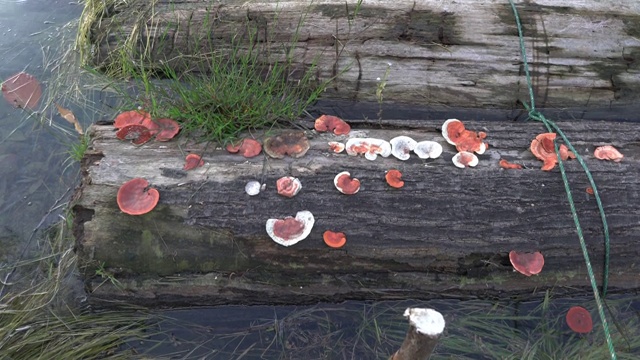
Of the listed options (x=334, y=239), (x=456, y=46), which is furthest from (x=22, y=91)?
(x=456, y=46)

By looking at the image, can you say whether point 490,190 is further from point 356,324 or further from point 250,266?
point 250,266

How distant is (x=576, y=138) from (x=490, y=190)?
0.68m

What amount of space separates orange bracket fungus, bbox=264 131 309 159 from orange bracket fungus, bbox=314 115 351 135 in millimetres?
136

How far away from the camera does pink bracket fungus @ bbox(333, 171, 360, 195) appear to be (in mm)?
2520

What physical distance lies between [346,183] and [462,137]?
0.70m

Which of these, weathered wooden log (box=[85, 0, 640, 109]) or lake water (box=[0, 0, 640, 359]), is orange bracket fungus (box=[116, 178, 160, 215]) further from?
weathered wooden log (box=[85, 0, 640, 109])

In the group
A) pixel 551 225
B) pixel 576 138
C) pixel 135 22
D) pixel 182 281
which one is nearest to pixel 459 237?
pixel 551 225

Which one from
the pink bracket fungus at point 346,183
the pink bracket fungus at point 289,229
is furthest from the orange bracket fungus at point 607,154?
the pink bracket fungus at point 289,229

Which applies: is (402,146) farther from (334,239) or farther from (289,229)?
(289,229)

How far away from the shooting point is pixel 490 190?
2.58 meters

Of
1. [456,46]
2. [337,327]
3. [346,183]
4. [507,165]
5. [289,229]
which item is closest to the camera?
[289,229]

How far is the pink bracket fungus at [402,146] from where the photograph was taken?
269 centimetres

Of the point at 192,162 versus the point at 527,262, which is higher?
the point at 192,162

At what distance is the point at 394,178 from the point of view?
Answer: 2564 mm
